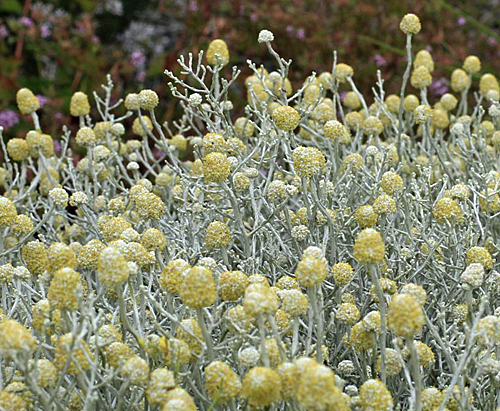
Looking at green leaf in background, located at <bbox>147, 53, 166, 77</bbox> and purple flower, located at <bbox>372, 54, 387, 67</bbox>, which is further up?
purple flower, located at <bbox>372, 54, 387, 67</bbox>

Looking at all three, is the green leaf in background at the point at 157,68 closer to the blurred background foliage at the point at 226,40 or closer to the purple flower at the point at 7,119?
the blurred background foliage at the point at 226,40

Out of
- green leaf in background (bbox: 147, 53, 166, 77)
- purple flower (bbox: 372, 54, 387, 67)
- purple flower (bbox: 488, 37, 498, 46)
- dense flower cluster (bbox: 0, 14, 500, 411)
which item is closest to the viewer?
dense flower cluster (bbox: 0, 14, 500, 411)

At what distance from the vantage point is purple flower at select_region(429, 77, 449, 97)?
274 centimetres

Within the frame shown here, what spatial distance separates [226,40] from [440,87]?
0.87m

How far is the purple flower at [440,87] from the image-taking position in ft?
8.98

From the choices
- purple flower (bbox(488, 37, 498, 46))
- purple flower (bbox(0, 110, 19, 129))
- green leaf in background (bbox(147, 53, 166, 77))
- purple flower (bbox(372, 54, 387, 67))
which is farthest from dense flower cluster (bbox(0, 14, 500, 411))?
purple flower (bbox(488, 37, 498, 46))

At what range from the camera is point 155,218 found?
4.25 feet

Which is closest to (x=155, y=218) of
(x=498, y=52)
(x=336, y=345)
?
(x=336, y=345)

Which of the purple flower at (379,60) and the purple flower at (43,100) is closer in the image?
the purple flower at (43,100)

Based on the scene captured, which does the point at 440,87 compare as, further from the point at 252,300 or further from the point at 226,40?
the point at 252,300

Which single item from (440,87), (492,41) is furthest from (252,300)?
(492,41)

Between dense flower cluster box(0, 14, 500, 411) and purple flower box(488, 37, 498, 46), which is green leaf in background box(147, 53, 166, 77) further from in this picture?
purple flower box(488, 37, 498, 46)

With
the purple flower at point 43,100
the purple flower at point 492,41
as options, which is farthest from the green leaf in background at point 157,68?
the purple flower at point 492,41

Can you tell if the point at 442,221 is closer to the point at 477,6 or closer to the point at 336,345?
the point at 336,345
